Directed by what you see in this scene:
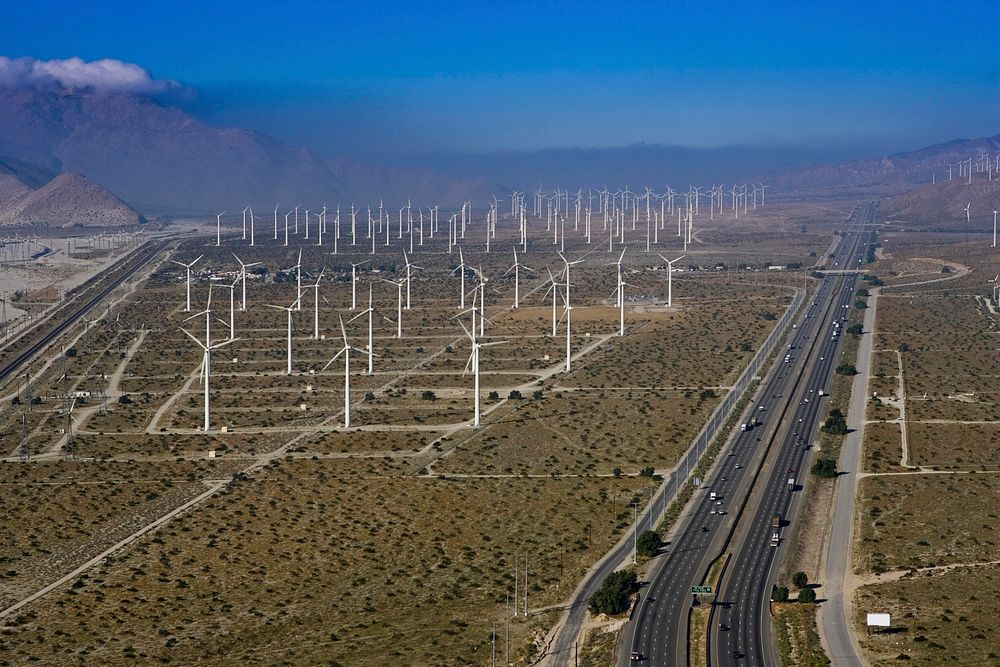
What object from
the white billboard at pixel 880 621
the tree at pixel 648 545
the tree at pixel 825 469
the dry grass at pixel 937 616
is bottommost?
the dry grass at pixel 937 616

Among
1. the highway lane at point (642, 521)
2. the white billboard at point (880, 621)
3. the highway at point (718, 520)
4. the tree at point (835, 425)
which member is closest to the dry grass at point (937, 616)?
the white billboard at point (880, 621)

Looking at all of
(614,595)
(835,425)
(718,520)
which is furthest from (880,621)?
(835,425)

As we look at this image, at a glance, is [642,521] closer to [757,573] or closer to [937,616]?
[757,573]

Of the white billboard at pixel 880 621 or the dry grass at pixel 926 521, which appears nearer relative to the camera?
the white billboard at pixel 880 621

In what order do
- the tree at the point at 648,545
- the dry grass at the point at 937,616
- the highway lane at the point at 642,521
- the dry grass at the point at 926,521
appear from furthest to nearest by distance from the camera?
1. the dry grass at the point at 926,521
2. the tree at the point at 648,545
3. the highway lane at the point at 642,521
4. the dry grass at the point at 937,616

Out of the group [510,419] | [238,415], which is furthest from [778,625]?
[238,415]

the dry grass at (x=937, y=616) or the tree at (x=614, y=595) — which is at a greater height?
the tree at (x=614, y=595)

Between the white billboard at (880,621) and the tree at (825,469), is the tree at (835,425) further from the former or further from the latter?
the white billboard at (880,621)

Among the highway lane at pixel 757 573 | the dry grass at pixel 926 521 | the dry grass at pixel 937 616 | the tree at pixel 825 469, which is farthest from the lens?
the tree at pixel 825 469
